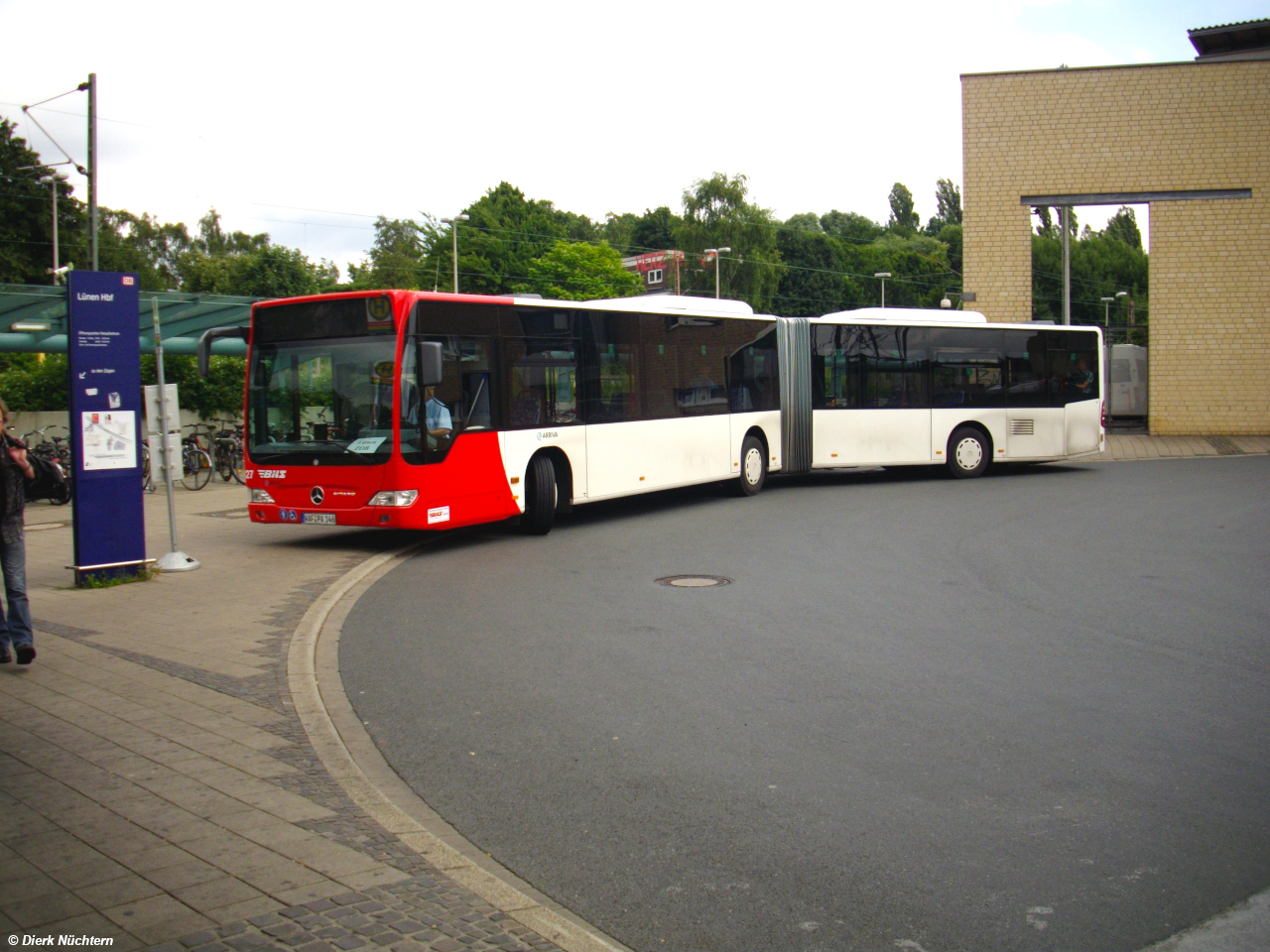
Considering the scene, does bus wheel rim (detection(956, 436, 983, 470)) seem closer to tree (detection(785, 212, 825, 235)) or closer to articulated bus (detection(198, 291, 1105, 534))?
articulated bus (detection(198, 291, 1105, 534))

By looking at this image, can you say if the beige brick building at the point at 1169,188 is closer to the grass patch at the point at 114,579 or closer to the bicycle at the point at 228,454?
the bicycle at the point at 228,454

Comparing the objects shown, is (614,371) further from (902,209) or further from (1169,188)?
(902,209)

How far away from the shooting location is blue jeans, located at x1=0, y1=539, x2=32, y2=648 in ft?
23.9

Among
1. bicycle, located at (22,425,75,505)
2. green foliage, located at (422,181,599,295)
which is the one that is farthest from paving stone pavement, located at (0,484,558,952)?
green foliage, located at (422,181,599,295)

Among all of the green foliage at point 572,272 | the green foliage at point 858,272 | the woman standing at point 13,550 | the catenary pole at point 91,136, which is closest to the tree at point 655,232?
the green foliage at point 858,272

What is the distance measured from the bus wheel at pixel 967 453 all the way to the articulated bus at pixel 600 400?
3cm

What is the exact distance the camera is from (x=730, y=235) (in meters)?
76.9

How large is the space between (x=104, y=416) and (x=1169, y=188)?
2780 cm

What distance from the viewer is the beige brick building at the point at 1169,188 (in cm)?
2927

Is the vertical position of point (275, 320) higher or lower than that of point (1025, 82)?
lower

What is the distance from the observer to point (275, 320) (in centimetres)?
1328

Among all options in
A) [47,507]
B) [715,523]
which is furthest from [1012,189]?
[47,507]

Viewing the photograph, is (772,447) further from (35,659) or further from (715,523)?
(35,659)

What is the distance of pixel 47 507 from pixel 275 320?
29.8ft
